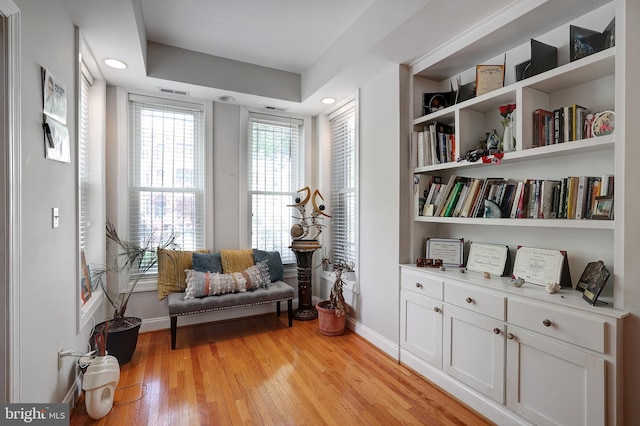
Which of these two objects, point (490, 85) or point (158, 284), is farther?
point (158, 284)

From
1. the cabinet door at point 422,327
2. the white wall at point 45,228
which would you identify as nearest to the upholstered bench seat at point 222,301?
the white wall at point 45,228

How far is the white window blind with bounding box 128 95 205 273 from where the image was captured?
3.20 metres

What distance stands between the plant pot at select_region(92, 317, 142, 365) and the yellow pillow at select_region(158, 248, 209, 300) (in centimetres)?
47

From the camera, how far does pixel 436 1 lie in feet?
5.90

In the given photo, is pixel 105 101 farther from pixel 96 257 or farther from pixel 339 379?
pixel 339 379

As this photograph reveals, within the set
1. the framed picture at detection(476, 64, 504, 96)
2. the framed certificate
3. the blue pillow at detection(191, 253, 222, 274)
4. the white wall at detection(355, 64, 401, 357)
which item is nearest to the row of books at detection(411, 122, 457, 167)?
the white wall at detection(355, 64, 401, 357)

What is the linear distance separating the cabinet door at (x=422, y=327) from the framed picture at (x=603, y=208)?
3.51 feet

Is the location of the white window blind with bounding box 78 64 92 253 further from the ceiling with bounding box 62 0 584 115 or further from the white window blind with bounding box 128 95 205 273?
the white window blind with bounding box 128 95 205 273

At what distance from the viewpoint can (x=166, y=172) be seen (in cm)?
332

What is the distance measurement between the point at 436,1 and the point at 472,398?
2442 millimetres

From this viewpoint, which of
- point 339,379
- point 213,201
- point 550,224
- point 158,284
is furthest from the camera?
point 213,201

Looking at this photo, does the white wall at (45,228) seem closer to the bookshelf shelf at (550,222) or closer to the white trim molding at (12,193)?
the white trim molding at (12,193)

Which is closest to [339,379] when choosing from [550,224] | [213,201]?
[550,224]

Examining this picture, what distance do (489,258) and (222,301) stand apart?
91.3 inches
